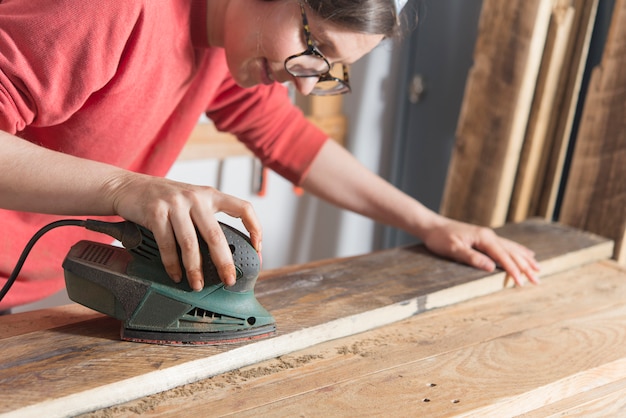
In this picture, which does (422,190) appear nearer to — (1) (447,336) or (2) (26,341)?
(1) (447,336)

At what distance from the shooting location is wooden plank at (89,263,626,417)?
100 centimetres

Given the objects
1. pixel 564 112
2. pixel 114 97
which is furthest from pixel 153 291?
pixel 564 112

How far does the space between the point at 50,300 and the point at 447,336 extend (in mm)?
1481

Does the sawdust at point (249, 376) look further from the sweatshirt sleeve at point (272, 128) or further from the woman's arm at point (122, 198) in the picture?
the sweatshirt sleeve at point (272, 128)

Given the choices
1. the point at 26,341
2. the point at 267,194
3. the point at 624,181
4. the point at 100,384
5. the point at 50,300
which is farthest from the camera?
the point at 267,194

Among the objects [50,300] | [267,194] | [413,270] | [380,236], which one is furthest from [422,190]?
[50,300]

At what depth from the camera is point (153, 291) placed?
1054 mm

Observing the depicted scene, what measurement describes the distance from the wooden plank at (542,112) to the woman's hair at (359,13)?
2.94ft

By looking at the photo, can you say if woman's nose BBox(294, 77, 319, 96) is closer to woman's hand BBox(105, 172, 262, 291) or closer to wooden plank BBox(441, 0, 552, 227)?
woman's hand BBox(105, 172, 262, 291)

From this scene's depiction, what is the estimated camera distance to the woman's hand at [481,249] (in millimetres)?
1510

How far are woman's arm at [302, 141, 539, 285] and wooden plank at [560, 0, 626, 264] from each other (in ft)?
1.15

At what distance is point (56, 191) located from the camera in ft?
3.26

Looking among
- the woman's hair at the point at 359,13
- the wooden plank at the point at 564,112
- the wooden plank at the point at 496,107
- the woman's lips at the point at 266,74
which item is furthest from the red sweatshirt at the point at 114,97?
the wooden plank at the point at 564,112

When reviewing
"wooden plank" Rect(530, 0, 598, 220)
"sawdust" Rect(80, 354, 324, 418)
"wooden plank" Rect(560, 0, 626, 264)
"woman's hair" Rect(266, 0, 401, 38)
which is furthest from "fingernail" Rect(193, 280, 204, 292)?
"wooden plank" Rect(530, 0, 598, 220)
